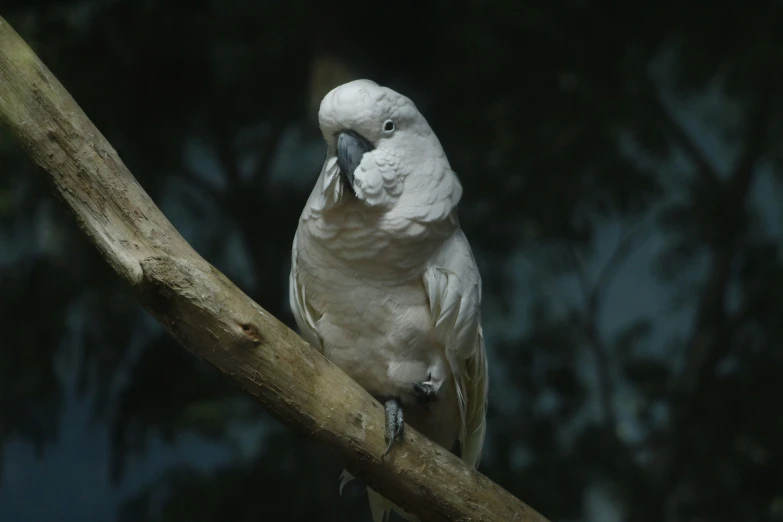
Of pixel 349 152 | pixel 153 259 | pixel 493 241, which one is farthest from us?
pixel 493 241

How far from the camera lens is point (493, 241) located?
8.77 feet

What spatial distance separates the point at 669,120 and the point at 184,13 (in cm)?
175

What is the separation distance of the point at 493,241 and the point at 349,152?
127 centimetres

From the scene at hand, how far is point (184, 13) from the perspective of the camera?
2.49m

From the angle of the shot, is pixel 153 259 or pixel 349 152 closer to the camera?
pixel 153 259

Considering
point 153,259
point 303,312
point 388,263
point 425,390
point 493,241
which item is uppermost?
point 153,259

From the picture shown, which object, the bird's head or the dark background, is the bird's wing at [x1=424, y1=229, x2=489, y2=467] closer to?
the bird's head

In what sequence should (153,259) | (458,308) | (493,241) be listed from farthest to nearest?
(493,241), (458,308), (153,259)

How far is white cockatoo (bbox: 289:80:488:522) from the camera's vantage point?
1.52 metres

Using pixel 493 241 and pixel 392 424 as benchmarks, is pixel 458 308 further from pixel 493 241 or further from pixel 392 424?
pixel 493 241

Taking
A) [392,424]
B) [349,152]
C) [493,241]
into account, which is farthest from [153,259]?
[493,241]

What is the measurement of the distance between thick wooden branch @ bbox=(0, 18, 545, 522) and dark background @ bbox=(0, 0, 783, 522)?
1.03m

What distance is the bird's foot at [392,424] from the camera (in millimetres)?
1522

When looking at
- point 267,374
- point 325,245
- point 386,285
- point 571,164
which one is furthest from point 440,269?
point 571,164
